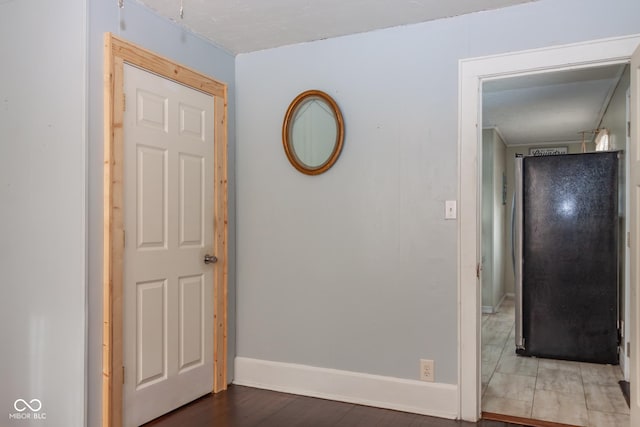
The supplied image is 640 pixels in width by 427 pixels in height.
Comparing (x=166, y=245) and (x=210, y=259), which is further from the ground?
(x=166, y=245)

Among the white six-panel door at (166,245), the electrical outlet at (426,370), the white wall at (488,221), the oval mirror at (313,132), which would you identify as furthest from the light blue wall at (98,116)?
the white wall at (488,221)

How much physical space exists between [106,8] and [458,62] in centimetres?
192

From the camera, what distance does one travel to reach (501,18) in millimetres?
2703

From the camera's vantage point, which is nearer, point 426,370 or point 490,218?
point 426,370

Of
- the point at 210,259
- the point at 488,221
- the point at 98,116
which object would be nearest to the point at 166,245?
the point at 210,259

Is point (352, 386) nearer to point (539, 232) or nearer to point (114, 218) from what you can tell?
point (114, 218)

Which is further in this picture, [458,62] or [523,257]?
[523,257]

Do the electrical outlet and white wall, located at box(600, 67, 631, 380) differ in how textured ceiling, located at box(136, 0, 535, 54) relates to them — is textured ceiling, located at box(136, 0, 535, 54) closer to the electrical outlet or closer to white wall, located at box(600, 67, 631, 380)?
white wall, located at box(600, 67, 631, 380)

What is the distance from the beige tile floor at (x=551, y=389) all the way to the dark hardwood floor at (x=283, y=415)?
38 centimetres

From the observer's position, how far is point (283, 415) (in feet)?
9.31

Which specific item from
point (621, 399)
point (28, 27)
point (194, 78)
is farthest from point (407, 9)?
point (621, 399)

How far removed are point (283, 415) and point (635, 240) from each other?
2.10m

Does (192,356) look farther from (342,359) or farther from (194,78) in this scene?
(194,78)

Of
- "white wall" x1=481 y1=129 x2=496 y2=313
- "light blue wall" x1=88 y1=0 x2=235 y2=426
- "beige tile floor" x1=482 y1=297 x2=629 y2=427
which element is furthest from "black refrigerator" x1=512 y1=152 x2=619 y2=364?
"light blue wall" x1=88 y1=0 x2=235 y2=426
